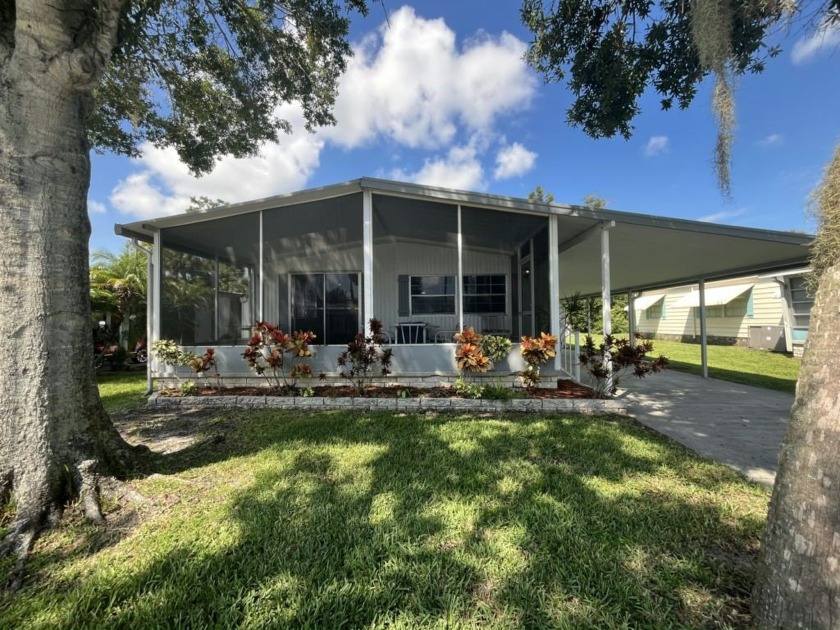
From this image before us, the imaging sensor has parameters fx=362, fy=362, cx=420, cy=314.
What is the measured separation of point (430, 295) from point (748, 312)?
14083mm

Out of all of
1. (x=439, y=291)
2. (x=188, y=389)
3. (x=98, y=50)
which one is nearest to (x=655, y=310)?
(x=439, y=291)

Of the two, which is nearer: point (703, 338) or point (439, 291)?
point (703, 338)

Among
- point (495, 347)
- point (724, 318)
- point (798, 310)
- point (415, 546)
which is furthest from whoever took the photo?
point (724, 318)

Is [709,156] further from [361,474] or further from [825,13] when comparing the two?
[361,474]

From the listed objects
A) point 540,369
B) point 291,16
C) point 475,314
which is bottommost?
point 540,369

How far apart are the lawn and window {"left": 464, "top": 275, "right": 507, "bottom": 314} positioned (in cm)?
580

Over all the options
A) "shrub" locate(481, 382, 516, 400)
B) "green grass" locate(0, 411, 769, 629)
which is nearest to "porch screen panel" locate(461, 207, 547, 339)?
"shrub" locate(481, 382, 516, 400)

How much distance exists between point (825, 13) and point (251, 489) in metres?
5.66

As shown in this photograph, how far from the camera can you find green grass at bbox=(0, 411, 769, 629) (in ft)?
5.64

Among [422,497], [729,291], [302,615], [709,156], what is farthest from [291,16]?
[729,291]

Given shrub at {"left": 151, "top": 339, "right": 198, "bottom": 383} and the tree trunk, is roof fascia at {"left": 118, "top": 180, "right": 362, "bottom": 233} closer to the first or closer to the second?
shrub at {"left": 151, "top": 339, "right": 198, "bottom": 383}

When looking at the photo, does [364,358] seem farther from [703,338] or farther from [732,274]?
[732,274]

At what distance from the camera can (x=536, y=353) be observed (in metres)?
5.62

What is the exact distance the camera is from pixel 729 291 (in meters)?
15.4
